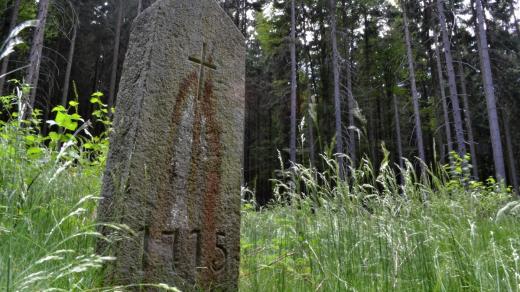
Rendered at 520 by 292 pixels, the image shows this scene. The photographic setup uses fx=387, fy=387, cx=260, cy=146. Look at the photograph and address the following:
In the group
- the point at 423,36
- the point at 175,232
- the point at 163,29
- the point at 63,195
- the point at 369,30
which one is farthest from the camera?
the point at 369,30

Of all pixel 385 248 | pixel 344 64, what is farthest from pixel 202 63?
pixel 344 64

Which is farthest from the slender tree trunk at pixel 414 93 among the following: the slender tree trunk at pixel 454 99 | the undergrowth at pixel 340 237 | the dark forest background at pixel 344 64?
the undergrowth at pixel 340 237

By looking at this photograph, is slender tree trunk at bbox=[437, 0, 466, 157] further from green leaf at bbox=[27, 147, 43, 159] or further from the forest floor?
green leaf at bbox=[27, 147, 43, 159]

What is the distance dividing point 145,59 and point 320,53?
20.0m

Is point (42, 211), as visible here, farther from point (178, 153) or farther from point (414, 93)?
point (414, 93)

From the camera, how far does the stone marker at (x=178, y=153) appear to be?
2115mm

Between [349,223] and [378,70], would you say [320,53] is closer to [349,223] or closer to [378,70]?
[378,70]

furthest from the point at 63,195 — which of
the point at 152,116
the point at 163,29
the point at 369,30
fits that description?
the point at 369,30

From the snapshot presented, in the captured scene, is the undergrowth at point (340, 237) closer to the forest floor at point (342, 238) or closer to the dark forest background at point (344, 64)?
the forest floor at point (342, 238)

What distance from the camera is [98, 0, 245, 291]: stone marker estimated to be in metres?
2.12

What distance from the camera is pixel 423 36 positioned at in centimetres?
2041

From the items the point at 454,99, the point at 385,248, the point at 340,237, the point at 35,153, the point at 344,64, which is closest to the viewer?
the point at 340,237

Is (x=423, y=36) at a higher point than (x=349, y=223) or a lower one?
higher

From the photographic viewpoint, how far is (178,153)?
91.8 inches
